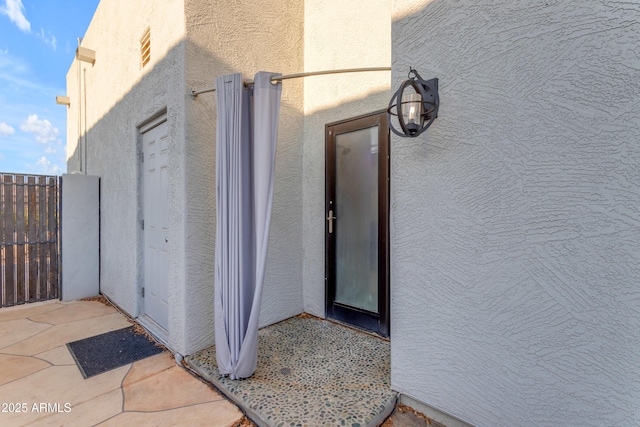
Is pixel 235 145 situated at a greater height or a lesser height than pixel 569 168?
greater

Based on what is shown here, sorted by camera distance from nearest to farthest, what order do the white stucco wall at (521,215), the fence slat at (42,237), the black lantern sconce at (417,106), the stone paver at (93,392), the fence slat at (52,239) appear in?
1. the white stucco wall at (521,215)
2. the black lantern sconce at (417,106)
3. the stone paver at (93,392)
4. the fence slat at (42,237)
5. the fence slat at (52,239)

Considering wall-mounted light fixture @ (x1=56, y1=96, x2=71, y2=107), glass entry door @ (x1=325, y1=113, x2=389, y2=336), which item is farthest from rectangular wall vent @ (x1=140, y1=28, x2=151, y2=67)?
wall-mounted light fixture @ (x1=56, y1=96, x2=71, y2=107)

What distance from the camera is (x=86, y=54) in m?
6.45

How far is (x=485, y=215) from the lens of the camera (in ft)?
6.94

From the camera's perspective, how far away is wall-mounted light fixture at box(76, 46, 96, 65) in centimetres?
636

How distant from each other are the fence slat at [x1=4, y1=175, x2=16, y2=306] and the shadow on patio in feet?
16.3

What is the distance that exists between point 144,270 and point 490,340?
4765mm

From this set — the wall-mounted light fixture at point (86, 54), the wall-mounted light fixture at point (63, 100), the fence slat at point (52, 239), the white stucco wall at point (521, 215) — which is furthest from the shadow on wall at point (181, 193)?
the wall-mounted light fixture at point (63, 100)

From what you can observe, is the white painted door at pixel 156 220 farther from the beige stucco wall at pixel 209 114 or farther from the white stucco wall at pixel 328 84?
the white stucco wall at pixel 328 84

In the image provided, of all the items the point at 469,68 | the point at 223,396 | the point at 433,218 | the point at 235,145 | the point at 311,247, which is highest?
the point at 469,68

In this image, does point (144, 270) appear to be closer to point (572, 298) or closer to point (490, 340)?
point (490, 340)

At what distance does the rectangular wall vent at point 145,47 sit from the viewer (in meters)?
4.13

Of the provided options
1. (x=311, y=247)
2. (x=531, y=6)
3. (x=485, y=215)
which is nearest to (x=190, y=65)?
(x=311, y=247)

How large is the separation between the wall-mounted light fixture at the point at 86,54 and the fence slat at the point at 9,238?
3.12 m
